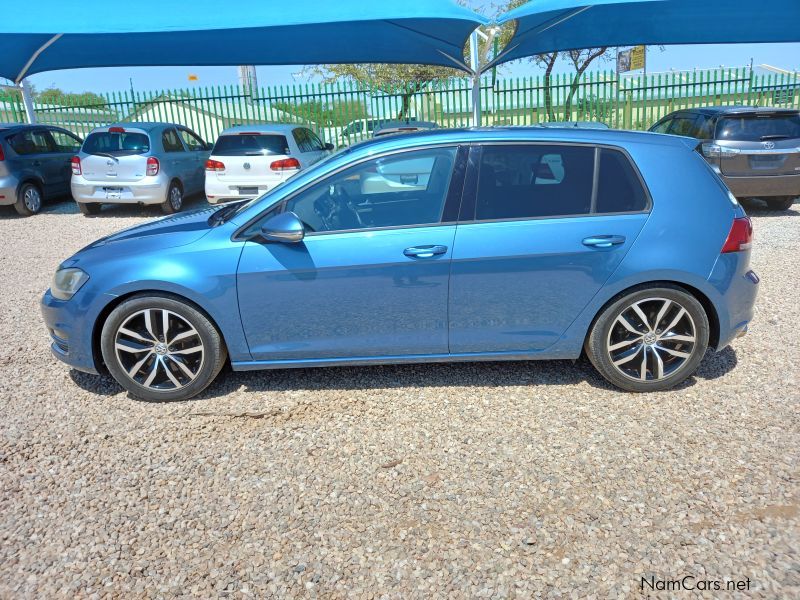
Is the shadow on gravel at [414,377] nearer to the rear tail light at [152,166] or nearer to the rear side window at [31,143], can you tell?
the rear tail light at [152,166]

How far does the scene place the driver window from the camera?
3.77 m

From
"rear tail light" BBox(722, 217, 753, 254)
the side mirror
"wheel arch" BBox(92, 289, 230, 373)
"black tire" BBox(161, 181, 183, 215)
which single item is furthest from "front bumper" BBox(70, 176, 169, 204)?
"rear tail light" BBox(722, 217, 753, 254)

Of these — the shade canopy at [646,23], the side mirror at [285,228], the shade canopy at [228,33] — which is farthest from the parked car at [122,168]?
the side mirror at [285,228]

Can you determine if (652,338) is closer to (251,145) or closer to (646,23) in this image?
(251,145)

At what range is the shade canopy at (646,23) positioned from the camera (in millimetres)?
11289

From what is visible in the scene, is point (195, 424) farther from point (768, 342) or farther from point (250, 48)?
point (250, 48)

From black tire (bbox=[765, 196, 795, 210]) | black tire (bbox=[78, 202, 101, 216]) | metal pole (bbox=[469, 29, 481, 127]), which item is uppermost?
metal pole (bbox=[469, 29, 481, 127])

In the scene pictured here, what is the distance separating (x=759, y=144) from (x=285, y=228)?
26.9 feet

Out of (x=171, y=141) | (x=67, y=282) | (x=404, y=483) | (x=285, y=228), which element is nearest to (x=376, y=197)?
(x=285, y=228)

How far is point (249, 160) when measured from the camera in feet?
33.7

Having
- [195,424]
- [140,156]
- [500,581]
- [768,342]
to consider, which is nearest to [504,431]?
[500,581]

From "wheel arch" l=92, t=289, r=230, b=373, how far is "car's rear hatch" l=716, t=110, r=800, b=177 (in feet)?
26.6

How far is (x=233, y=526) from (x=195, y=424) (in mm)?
1034

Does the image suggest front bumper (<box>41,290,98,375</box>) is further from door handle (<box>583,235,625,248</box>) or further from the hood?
door handle (<box>583,235,625,248</box>)
